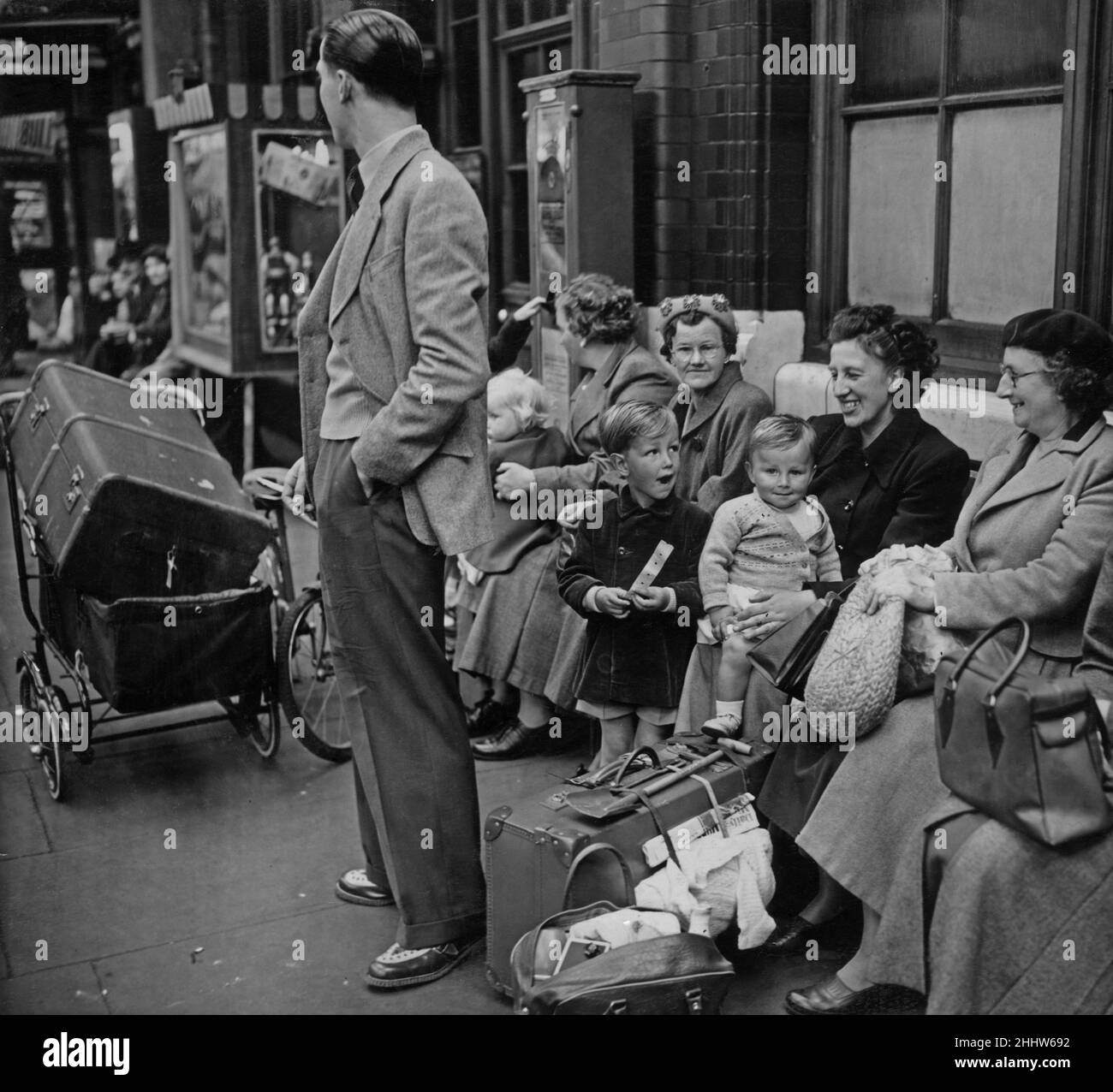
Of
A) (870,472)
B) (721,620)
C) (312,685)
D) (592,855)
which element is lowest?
(312,685)

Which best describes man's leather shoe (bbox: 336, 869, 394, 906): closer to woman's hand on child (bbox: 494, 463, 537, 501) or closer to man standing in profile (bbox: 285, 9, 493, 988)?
man standing in profile (bbox: 285, 9, 493, 988)

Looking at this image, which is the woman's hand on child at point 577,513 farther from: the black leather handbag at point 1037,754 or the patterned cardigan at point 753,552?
the black leather handbag at point 1037,754

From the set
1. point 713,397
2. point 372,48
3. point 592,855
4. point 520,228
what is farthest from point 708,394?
point 520,228

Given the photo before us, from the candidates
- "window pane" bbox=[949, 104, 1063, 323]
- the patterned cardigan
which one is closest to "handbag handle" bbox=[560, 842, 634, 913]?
the patterned cardigan

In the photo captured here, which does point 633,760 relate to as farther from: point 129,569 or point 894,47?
point 894,47

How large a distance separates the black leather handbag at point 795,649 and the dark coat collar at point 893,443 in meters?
0.66

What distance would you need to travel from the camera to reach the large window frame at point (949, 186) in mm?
4359

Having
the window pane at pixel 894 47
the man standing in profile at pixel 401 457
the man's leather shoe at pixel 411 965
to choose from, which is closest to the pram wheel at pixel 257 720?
the man standing in profile at pixel 401 457

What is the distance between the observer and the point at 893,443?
4387 millimetres

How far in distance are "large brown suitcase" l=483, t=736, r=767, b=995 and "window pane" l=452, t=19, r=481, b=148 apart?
19.8 ft

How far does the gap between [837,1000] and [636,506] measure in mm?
1625

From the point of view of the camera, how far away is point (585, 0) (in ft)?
22.4
